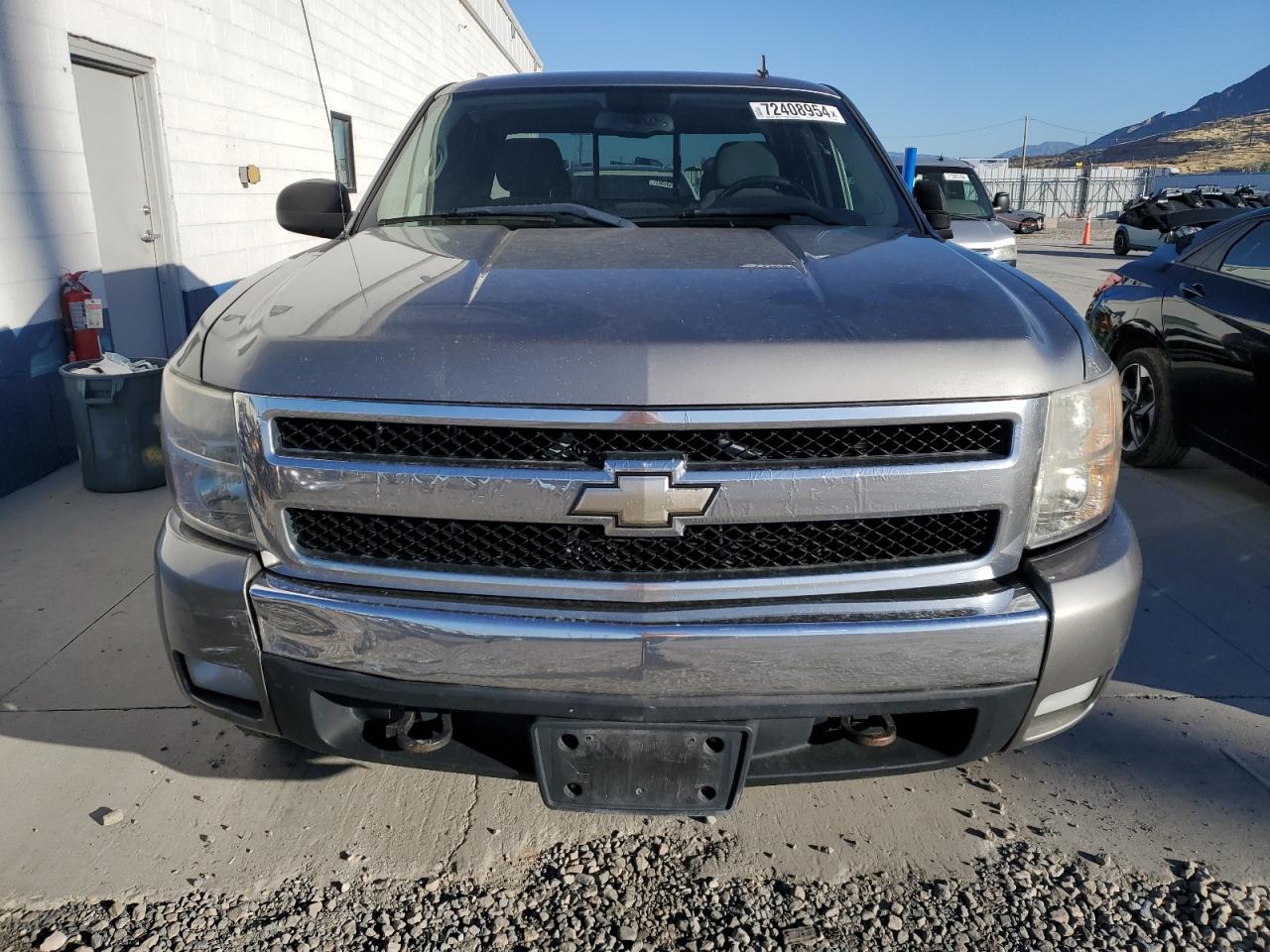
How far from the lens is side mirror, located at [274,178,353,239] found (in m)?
3.27

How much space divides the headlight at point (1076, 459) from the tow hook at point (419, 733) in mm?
1280

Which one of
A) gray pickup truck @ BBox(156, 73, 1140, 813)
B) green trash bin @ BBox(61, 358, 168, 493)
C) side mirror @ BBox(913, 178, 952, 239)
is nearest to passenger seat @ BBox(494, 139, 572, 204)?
gray pickup truck @ BBox(156, 73, 1140, 813)

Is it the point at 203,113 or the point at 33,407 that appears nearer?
the point at 33,407

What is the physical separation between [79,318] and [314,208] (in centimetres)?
302

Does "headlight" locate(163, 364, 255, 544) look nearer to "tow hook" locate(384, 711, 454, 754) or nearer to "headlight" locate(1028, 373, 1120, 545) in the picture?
"tow hook" locate(384, 711, 454, 754)

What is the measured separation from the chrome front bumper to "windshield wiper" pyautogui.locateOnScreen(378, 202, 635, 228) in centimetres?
137

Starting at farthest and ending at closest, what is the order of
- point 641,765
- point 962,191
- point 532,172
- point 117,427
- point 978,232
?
point 962,191
point 978,232
point 117,427
point 532,172
point 641,765

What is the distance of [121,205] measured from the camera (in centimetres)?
668

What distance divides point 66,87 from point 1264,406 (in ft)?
21.7

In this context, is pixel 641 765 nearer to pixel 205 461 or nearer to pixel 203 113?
pixel 205 461

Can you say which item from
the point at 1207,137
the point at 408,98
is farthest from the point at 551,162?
the point at 1207,137

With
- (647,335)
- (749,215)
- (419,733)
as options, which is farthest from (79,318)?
(647,335)

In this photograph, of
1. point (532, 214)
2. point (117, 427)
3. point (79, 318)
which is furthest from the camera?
point (79, 318)

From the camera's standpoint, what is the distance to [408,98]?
606 inches
